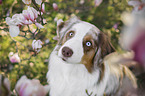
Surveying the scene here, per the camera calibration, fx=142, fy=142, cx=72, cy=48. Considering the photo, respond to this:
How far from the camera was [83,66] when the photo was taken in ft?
2.26

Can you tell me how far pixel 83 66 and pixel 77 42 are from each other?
13 centimetres

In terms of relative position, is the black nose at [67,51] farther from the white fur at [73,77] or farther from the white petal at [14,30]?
the white petal at [14,30]

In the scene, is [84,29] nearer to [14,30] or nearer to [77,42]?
[77,42]

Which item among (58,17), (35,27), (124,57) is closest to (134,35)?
(124,57)

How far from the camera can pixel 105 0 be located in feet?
2.38

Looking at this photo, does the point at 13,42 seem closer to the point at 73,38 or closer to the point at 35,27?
the point at 35,27

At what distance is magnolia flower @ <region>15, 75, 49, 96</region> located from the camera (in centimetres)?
60

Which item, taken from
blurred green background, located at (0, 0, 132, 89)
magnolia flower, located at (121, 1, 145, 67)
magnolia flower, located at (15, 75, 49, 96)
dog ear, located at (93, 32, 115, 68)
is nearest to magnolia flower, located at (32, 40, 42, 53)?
blurred green background, located at (0, 0, 132, 89)

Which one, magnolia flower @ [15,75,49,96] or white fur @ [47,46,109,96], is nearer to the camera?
magnolia flower @ [15,75,49,96]

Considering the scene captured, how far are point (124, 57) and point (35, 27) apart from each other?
0.48 metres

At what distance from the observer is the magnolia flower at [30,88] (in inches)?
23.7

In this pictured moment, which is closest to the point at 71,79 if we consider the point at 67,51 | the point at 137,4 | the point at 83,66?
→ the point at 83,66

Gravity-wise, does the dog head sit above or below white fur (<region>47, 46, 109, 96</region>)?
above

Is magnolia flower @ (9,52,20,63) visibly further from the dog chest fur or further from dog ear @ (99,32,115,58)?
dog ear @ (99,32,115,58)
